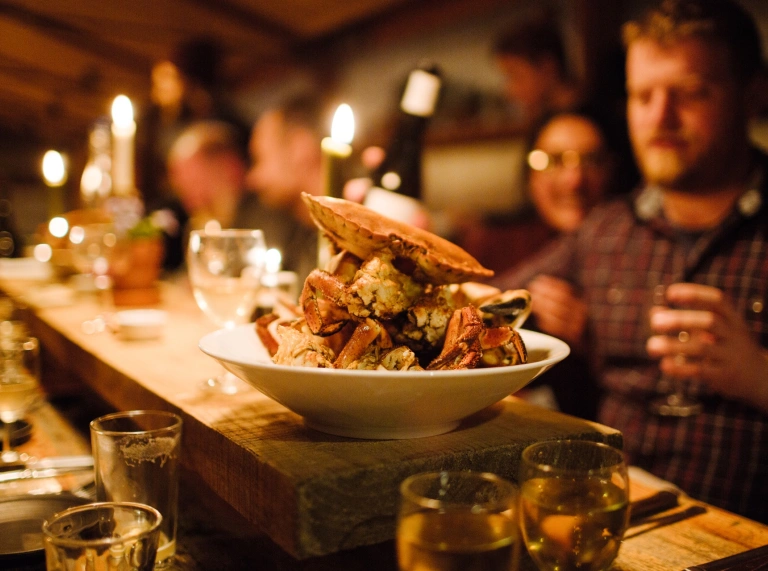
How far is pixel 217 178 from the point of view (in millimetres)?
3979

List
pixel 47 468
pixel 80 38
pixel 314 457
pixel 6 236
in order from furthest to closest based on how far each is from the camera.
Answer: pixel 80 38
pixel 6 236
pixel 47 468
pixel 314 457

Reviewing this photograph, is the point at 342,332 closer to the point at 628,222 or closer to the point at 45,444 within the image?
the point at 45,444

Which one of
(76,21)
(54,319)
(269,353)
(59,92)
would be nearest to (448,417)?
(269,353)

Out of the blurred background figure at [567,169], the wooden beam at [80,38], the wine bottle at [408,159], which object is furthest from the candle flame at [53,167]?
the blurred background figure at [567,169]

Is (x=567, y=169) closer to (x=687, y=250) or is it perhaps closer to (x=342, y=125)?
(x=687, y=250)

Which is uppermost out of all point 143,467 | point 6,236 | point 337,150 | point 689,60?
point 689,60

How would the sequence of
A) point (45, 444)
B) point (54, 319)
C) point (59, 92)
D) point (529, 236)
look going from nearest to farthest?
point (45, 444), point (54, 319), point (529, 236), point (59, 92)

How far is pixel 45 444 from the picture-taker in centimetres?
137

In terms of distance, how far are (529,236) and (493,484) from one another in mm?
2780

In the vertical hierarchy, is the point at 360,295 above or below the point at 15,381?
above

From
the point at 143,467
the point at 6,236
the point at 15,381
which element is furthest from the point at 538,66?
the point at 6,236

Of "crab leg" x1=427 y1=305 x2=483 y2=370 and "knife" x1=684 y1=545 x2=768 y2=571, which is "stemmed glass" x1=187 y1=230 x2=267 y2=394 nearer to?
"crab leg" x1=427 y1=305 x2=483 y2=370

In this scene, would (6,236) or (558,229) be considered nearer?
(558,229)

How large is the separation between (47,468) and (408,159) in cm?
143
